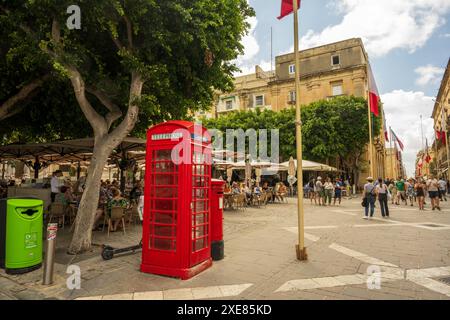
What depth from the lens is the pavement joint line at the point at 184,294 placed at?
3.88 m

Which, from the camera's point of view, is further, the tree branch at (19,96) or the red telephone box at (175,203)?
the tree branch at (19,96)

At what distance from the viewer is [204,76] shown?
8.76 meters

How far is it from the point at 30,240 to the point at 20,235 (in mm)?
Result: 197

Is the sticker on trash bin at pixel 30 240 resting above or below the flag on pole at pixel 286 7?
below

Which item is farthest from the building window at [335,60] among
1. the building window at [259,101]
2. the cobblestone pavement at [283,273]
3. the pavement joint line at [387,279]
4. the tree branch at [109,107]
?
the pavement joint line at [387,279]

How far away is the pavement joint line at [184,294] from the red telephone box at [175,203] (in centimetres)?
46

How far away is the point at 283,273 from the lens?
480 cm

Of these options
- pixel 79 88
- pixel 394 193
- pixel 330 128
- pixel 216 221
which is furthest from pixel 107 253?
pixel 330 128

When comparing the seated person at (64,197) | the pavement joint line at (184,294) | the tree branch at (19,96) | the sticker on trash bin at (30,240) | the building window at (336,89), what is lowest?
the pavement joint line at (184,294)

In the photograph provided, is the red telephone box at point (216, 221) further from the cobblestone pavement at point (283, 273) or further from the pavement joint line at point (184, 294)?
the pavement joint line at point (184, 294)

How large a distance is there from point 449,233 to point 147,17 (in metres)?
10.2
